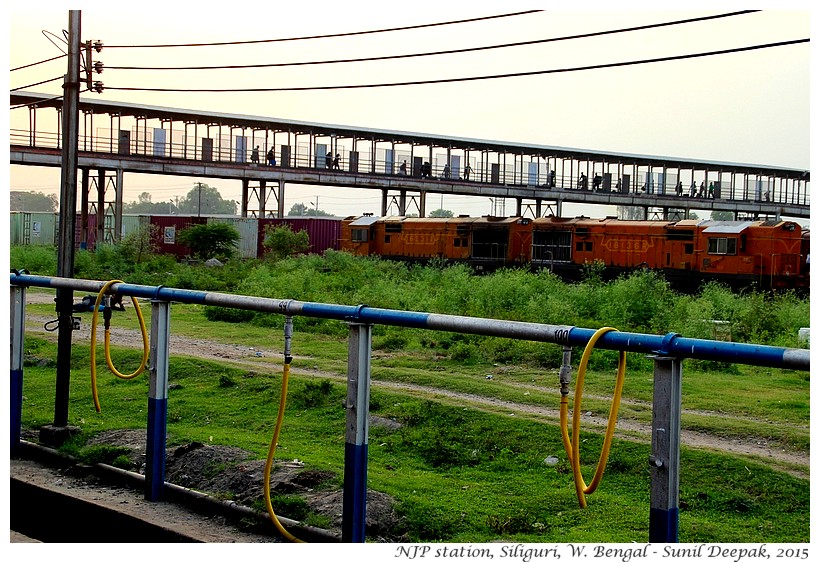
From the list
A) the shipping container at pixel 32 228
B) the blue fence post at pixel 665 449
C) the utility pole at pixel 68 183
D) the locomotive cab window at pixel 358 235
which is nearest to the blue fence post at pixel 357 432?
the blue fence post at pixel 665 449

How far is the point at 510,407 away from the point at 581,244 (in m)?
25.0

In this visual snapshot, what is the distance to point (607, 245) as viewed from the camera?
31859mm

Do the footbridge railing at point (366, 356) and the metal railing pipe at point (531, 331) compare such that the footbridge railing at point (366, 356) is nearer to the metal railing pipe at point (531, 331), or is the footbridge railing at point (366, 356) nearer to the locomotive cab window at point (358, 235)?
the metal railing pipe at point (531, 331)

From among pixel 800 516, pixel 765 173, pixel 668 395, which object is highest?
pixel 765 173

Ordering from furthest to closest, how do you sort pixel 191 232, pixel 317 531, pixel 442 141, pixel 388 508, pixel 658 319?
1. pixel 442 141
2. pixel 191 232
3. pixel 658 319
4. pixel 388 508
5. pixel 317 531

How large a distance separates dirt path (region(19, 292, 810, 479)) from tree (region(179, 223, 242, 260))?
26.5 m

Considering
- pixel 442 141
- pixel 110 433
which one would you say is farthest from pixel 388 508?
pixel 442 141

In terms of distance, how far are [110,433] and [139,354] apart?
4277 millimetres

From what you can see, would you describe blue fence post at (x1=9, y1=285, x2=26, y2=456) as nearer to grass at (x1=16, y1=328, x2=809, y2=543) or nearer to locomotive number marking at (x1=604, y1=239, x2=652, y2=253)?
grass at (x1=16, y1=328, x2=809, y2=543)

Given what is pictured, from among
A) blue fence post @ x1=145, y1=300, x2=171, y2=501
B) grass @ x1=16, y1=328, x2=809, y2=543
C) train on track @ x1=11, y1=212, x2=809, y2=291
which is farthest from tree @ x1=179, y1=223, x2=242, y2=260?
blue fence post @ x1=145, y1=300, x2=171, y2=501

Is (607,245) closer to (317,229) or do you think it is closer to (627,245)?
(627,245)

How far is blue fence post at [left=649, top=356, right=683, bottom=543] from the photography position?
9.83 ft

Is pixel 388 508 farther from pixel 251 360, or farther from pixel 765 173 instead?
pixel 765 173

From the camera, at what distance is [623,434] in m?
7.04
